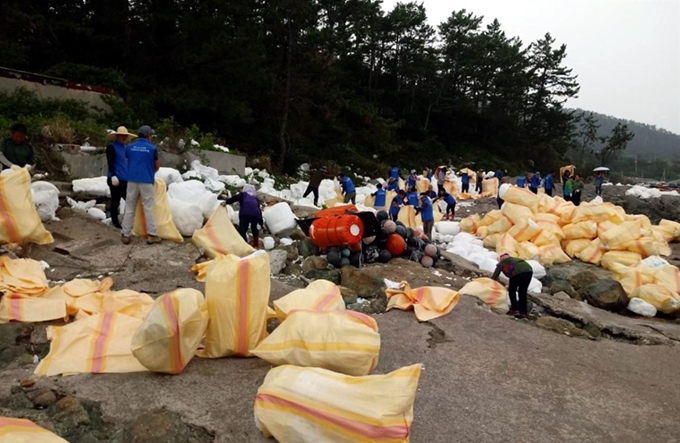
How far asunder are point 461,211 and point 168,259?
32.2 feet

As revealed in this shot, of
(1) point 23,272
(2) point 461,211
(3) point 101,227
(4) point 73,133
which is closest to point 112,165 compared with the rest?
(3) point 101,227

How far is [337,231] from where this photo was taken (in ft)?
18.5

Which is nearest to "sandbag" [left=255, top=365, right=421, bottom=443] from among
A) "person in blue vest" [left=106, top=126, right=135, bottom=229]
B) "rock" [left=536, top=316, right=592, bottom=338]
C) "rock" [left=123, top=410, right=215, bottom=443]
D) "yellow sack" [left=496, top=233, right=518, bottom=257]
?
"rock" [left=123, top=410, right=215, bottom=443]

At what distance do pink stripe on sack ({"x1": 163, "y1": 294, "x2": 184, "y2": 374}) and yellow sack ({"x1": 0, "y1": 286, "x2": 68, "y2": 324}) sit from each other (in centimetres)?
132

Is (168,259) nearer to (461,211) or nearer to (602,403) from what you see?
(602,403)

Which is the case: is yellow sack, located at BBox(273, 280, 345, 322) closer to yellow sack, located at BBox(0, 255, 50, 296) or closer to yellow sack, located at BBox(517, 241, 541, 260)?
yellow sack, located at BBox(0, 255, 50, 296)

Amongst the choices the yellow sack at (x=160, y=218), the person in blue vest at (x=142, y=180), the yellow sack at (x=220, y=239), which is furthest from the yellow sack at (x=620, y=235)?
the person in blue vest at (x=142, y=180)

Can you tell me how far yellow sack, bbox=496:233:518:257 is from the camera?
8.11 meters

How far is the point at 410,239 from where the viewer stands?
6.52 meters

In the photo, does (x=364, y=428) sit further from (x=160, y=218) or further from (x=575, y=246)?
(x=575, y=246)

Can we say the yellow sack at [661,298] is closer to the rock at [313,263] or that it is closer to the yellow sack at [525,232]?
the yellow sack at [525,232]

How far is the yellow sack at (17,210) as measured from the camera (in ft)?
14.5

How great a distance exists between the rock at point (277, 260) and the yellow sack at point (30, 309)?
2182mm

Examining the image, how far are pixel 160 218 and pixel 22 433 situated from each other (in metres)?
4.01
